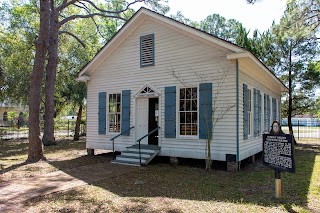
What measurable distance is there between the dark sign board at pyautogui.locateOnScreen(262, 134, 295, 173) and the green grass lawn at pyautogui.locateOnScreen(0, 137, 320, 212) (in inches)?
29.3

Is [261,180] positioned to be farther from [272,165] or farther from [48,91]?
[48,91]

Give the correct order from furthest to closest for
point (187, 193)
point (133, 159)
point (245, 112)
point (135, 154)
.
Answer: point (135, 154) → point (133, 159) → point (245, 112) → point (187, 193)

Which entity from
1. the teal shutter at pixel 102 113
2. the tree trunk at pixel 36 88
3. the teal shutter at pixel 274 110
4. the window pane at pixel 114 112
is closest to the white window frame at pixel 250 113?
the teal shutter at pixel 274 110

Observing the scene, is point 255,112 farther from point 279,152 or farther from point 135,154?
point 279,152

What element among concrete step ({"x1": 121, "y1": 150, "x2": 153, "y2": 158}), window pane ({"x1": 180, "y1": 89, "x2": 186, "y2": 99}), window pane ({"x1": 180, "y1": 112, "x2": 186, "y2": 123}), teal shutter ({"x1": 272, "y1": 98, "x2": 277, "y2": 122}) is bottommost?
concrete step ({"x1": 121, "y1": 150, "x2": 153, "y2": 158})

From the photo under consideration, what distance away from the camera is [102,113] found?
12.2 metres

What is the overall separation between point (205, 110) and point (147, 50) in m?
3.61

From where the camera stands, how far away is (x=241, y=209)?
5223mm

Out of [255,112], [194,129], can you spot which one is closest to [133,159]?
[194,129]

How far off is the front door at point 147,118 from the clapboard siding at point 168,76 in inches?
11.0

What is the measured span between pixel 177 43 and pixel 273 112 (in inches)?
317

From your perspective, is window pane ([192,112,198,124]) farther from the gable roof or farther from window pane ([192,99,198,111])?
the gable roof

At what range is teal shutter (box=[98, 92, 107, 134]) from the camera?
39.7 ft

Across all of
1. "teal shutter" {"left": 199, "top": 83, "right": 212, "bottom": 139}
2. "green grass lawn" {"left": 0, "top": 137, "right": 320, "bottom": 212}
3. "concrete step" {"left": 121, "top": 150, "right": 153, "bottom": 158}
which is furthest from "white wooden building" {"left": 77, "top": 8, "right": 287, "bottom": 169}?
"green grass lawn" {"left": 0, "top": 137, "right": 320, "bottom": 212}
